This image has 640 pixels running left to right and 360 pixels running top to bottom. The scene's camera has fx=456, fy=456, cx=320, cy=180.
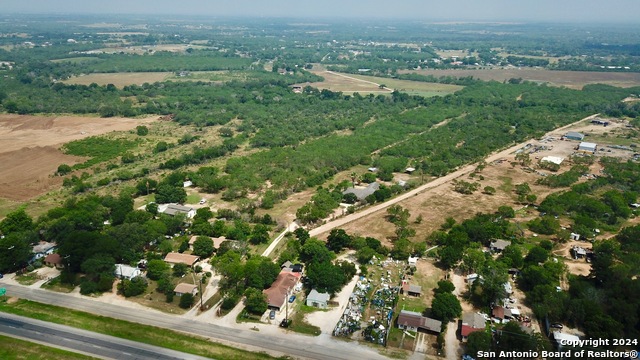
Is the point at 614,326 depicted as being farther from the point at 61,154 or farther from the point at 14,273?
the point at 61,154

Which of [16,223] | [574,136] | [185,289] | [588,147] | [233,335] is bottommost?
[233,335]

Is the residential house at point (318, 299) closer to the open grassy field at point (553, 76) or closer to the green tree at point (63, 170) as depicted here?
the green tree at point (63, 170)

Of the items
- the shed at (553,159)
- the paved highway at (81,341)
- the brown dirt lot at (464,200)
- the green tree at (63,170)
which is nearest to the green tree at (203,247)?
the brown dirt lot at (464,200)

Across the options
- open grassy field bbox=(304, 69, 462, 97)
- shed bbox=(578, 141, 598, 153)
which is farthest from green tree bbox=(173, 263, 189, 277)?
open grassy field bbox=(304, 69, 462, 97)

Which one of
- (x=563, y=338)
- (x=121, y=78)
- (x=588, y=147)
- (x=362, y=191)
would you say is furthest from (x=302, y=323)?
(x=121, y=78)

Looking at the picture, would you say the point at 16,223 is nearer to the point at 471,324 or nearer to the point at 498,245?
the point at 471,324

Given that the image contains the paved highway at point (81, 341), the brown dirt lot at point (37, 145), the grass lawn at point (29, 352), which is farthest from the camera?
the brown dirt lot at point (37, 145)

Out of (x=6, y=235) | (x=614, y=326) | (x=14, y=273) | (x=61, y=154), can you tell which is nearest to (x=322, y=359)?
(x=614, y=326)
